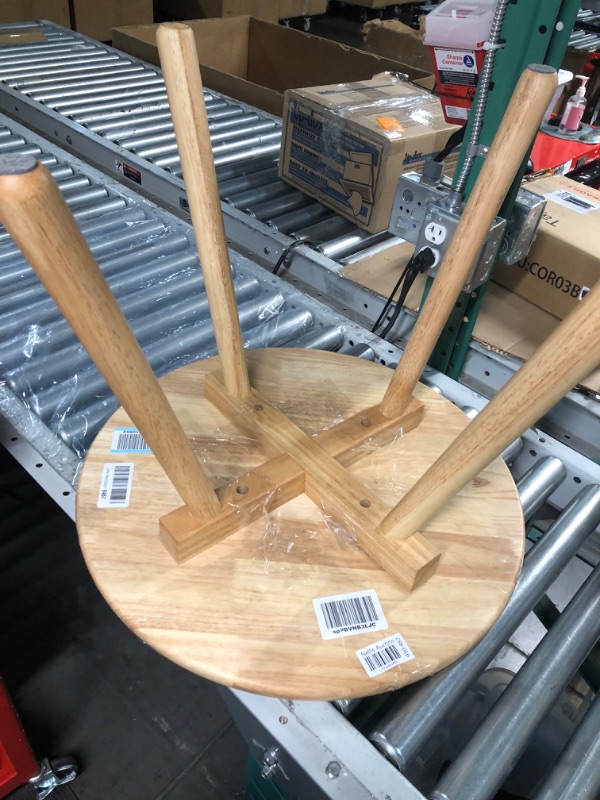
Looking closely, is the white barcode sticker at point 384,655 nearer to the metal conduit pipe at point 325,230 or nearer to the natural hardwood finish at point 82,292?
the natural hardwood finish at point 82,292

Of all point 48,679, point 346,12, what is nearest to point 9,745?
point 48,679

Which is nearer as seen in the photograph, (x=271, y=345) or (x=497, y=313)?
(x=271, y=345)

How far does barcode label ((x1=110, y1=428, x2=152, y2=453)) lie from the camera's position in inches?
28.7

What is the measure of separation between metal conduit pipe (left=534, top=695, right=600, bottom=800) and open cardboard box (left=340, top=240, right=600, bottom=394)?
653 millimetres

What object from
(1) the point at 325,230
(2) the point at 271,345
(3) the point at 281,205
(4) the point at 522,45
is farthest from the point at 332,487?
(3) the point at 281,205

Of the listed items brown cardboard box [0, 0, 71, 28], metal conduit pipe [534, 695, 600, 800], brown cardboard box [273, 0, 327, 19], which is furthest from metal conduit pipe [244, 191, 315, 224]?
brown cardboard box [273, 0, 327, 19]

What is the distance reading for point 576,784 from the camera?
0.68 meters

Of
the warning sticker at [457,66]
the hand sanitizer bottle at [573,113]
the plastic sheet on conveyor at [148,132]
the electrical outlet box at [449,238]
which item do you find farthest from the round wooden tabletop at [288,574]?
the hand sanitizer bottle at [573,113]

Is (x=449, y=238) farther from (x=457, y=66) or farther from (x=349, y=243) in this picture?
(x=349, y=243)

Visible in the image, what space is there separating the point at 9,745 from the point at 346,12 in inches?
309

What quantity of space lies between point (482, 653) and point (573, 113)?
1495 mm

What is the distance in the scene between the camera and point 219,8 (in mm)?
5125

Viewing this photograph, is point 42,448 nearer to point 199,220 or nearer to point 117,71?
point 199,220

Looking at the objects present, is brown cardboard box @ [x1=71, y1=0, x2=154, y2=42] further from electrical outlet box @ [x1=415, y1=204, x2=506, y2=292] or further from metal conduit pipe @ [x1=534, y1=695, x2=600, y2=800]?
metal conduit pipe @ [x1=534, y1=695, x2=600, y2=800]
